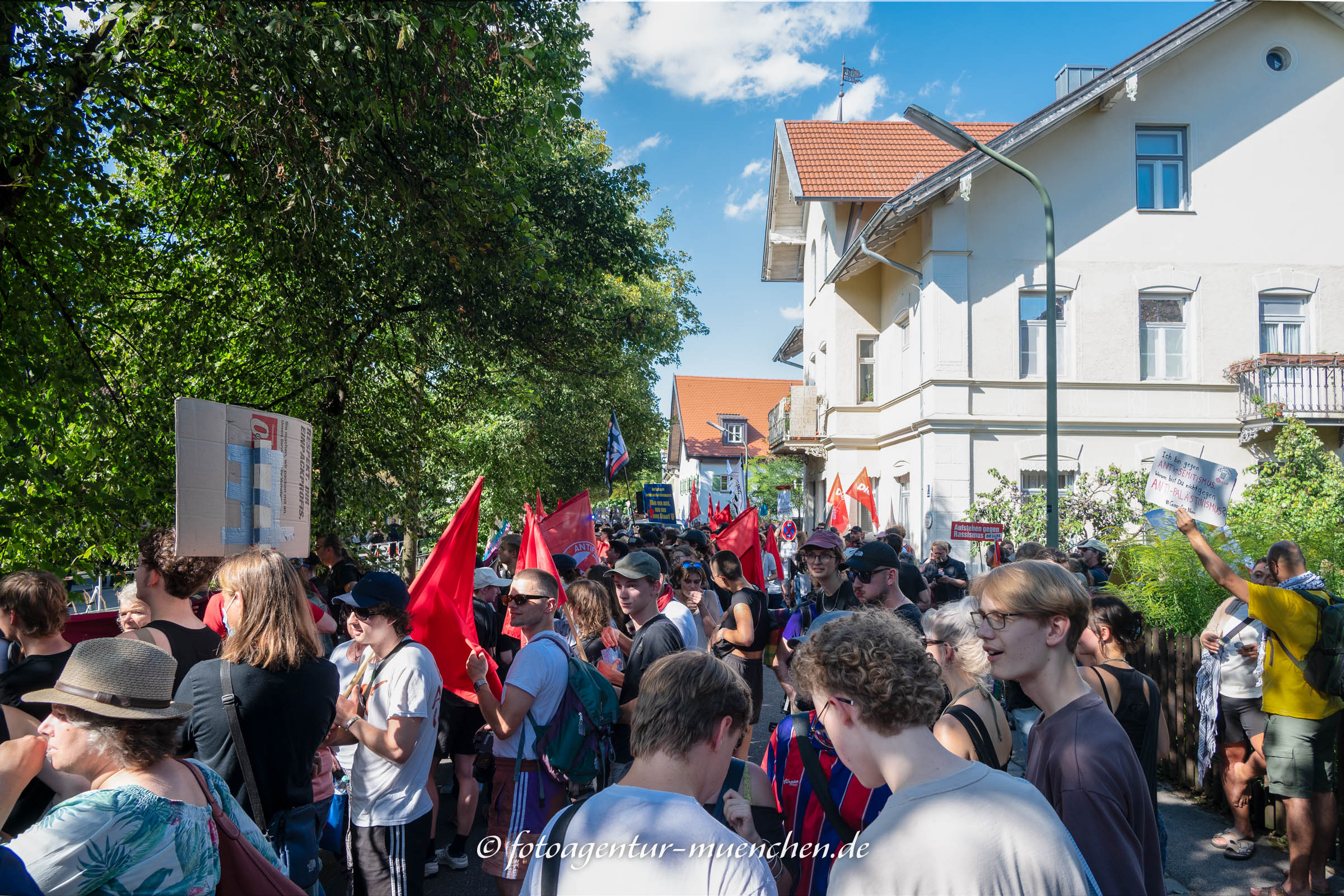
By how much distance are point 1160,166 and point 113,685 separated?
2139 cm

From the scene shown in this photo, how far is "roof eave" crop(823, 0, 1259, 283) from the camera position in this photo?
57.0 ft

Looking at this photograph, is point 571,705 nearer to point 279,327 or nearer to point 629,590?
point 629,590

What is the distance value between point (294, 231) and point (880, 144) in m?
21.1

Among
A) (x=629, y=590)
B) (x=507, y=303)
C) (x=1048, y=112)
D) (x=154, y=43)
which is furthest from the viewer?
(x=1048, y=112)

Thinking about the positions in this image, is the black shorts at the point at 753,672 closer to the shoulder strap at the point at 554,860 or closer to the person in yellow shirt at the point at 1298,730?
the person in yellow shirt at the point at 1298,730

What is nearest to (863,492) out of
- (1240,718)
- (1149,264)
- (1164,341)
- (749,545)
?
(1164,341)

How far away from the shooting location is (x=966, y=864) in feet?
5.43

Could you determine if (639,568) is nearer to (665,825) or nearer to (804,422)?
(665,825)

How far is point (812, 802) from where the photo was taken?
2717 mm

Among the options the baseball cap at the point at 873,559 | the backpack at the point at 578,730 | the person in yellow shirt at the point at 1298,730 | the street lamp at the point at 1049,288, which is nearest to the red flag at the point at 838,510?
the street lamp at the point at 1049,288

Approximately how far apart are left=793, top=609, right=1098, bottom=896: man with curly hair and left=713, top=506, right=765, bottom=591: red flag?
749 centimetres

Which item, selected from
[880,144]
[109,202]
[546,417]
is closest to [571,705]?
[109,202]

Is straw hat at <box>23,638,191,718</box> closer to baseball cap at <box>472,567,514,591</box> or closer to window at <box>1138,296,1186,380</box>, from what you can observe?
baseball cap at <box>472,567,514,591</box>

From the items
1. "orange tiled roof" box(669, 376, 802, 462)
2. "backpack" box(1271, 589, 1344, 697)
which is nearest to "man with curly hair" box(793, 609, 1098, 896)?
"backpack" box(1271, 589, 1344, 697)
